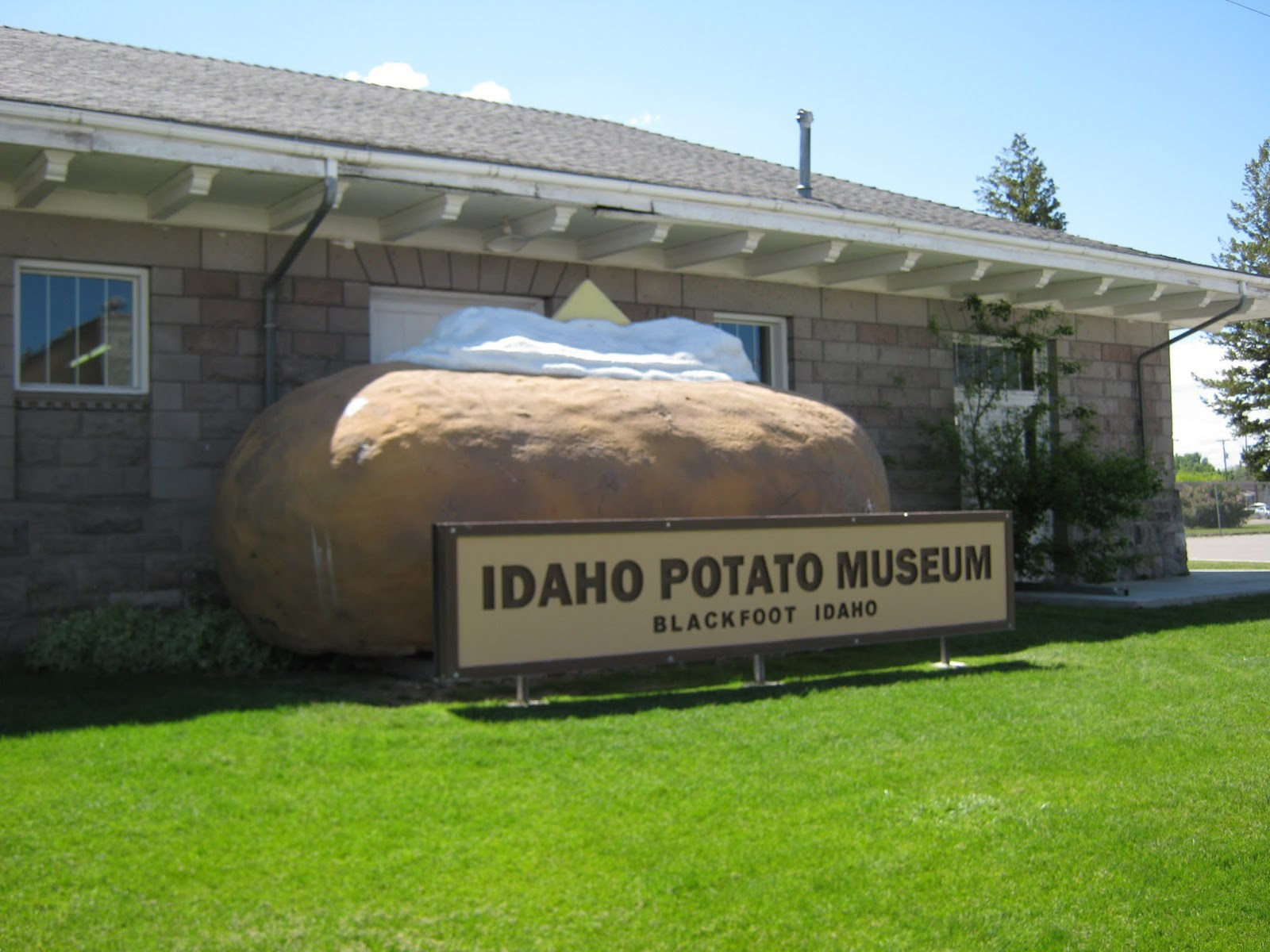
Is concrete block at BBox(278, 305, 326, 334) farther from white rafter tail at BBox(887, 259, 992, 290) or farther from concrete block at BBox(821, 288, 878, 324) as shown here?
white rafter tail at BBox(887, 259, 992, 290)

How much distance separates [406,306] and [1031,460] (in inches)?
241

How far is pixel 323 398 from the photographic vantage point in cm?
784

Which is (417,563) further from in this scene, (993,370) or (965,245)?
(993,370)

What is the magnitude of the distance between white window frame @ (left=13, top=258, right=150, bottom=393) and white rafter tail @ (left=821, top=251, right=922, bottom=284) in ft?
20.0

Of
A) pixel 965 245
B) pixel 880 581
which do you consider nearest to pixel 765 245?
pixel 965 245

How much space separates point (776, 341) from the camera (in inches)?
493

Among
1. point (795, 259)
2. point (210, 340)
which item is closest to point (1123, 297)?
point (795, 259)

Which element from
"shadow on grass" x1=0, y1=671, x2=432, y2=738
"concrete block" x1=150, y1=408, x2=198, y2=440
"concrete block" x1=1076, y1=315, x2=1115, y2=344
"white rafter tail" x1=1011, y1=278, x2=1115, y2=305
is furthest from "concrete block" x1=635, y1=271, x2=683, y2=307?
"concrete block" x1=1076, y1=315, x2=1115, y2=344

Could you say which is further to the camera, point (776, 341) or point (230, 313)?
point (776, 341)

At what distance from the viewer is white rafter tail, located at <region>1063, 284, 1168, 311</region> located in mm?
14344

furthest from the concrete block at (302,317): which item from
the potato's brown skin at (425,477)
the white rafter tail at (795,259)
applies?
the white rafter tail at (795,259)

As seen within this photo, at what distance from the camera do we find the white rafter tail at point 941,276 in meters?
12.7

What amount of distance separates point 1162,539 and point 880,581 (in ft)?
28.9

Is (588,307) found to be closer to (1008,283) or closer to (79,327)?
(79,327)
